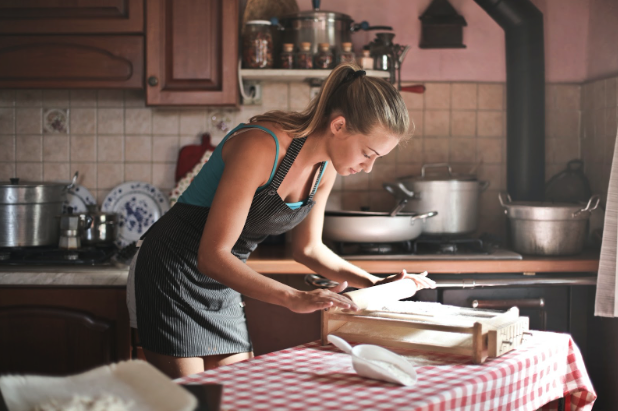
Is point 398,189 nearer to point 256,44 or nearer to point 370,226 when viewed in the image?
point 370,226

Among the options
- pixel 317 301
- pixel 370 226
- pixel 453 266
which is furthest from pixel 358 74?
pixel 453 266

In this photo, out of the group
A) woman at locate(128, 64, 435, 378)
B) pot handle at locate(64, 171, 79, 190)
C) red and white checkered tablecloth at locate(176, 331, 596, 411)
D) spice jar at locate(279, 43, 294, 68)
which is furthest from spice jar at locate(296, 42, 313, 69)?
red and white checkered tablecloth at locate(176, 331, 596, 411)

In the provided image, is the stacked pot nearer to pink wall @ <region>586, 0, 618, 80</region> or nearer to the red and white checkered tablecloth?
pink wall @ <region>586, 0, 618, 80</region>

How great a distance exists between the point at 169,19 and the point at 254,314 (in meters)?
1.14

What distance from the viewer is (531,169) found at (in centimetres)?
264

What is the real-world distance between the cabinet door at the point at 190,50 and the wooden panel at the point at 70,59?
71mm

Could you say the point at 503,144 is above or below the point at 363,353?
above

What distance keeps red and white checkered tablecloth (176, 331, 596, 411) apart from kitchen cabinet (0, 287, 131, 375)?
41.0 inches

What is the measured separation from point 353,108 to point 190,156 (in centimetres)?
141

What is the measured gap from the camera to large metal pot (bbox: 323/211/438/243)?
7.49 feet

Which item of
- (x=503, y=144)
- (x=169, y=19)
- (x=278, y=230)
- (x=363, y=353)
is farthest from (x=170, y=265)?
(x=503, y=144)

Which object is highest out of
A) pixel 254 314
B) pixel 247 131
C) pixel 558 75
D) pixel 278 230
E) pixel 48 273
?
pixel 558 75

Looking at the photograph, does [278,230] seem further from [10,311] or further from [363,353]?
[10,311]

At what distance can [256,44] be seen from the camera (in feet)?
8.14
